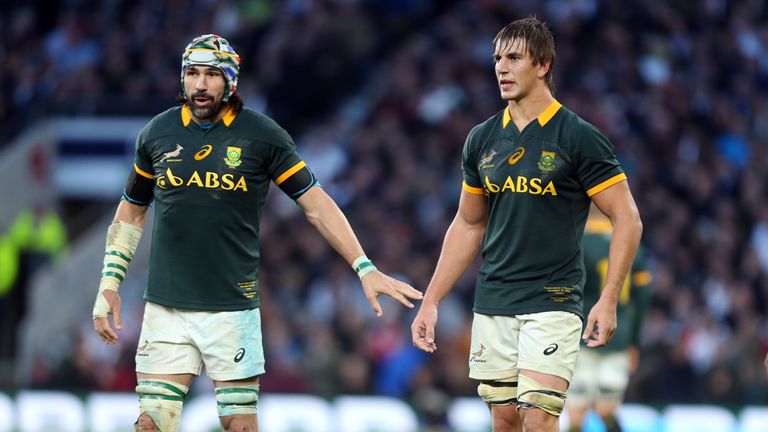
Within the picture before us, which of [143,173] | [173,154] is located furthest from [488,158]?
[143,173]

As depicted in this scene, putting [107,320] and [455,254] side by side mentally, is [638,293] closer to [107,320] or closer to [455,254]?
[455,254]

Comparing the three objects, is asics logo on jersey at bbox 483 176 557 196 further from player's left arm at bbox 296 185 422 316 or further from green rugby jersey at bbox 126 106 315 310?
green rugby jersey at bbox 126 106 315 310

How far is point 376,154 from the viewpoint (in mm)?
17922

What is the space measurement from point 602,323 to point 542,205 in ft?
2.45

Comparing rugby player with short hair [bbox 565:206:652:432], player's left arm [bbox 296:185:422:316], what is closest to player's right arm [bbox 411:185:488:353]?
player's left arm [bbox 296:185:422:316]

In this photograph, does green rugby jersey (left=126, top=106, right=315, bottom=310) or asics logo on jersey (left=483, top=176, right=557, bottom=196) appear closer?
asics logo on jersey (left=483, top=176, right=557, bottom=196)

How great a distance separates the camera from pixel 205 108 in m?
7.67

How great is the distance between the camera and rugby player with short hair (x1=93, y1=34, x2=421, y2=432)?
7621mm

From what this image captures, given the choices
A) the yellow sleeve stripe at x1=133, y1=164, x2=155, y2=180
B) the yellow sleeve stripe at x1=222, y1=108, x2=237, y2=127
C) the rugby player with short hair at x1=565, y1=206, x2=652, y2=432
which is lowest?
the rugby player with short hair at x1=565, y1=206, x2=652, y2=432

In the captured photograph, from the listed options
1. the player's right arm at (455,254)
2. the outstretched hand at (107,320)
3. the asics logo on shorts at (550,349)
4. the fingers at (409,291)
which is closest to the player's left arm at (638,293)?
the player's right arm at (455,254)

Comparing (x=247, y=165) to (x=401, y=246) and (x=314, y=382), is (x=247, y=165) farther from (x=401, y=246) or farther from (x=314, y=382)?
(x=401, y=246)

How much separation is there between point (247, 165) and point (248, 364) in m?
1.13

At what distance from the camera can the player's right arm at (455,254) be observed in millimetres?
7602

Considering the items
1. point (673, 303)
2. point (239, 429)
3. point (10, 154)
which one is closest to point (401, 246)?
point (673, 303)
